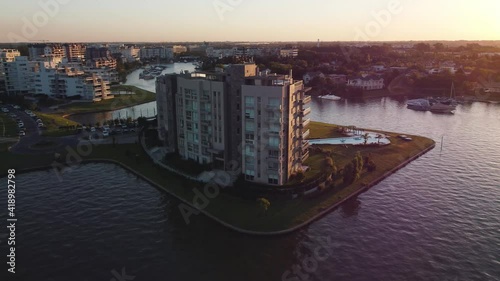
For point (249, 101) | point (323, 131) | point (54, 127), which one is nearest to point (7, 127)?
point (54, 127)

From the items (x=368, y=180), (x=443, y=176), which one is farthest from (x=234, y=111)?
(x=443, y=176)

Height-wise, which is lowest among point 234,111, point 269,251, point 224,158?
point 269,251

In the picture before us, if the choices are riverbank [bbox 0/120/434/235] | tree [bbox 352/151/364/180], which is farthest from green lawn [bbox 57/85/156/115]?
tree [bbox 352/151/364/180]

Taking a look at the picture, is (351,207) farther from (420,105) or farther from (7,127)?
(420,105)

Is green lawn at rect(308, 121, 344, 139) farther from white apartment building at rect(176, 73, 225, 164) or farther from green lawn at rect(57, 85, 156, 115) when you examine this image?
green lawn at rect(57, 85, 156, 115)

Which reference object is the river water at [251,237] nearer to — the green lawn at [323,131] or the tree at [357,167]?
the tree at [357,167]

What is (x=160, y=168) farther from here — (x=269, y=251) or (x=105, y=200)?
(x=269, y=251)

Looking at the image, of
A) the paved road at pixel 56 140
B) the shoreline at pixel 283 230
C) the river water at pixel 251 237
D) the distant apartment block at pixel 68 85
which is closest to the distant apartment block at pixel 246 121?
the shoreline at pixel 283 230

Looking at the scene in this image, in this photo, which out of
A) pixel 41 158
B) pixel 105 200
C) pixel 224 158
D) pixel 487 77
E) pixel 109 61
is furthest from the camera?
pixel 109 61
